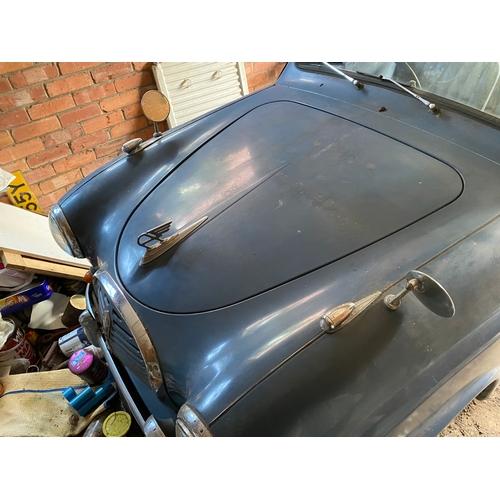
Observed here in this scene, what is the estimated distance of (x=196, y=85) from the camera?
261 cm

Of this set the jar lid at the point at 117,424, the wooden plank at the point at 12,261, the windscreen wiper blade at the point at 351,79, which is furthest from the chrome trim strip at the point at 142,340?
the windscreen wiper blade at the point at 351,79

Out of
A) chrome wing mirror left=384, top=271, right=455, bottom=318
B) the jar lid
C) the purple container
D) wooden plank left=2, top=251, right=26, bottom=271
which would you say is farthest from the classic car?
wooden plank left=2, top=251, right=26, bottom=271

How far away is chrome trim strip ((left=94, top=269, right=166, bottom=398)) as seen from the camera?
96 centimetres

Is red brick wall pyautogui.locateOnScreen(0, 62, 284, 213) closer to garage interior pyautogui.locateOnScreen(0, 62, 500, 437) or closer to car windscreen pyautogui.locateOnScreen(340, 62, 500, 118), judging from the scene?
garage interior pyautogui.locateOnScreen(0, 62, 500, 437)

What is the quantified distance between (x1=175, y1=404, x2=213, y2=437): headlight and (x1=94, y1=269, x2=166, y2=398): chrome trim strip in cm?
19

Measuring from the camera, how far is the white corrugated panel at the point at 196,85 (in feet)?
8.14

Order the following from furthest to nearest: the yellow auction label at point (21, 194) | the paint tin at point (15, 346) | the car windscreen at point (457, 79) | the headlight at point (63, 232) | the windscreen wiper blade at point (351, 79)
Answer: the yellow auction label at point (21, 194) < the paint tin at point (15, 346) < the windscreen wiper blade at point (351, 79) < the headlight at point (63, 232) < the car windscreen at point (457, 79)

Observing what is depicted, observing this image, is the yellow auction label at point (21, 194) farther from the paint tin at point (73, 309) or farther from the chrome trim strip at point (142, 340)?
the chrome trim strip at point (142, 340)

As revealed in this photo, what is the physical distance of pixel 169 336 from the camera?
95cm

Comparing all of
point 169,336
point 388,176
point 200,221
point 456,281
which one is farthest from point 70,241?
point 456,281

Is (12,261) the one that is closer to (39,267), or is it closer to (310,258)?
(39,267)

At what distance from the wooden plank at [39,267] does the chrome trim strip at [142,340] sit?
987 mm
